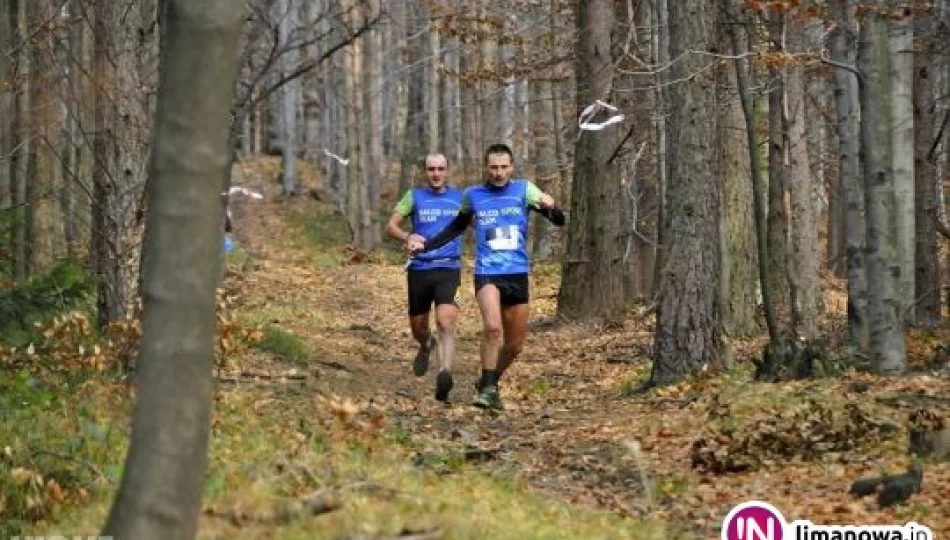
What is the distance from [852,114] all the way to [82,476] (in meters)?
7.42

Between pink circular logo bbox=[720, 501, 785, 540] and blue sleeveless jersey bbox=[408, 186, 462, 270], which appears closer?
pink circular logo bbox=[720, 501, 785, 540]

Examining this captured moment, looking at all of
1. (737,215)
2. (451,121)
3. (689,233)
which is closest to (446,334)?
(689,233)

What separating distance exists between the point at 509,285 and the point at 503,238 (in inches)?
16.0

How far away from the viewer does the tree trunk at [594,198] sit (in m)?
19.0

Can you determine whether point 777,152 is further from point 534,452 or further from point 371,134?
point 371,134

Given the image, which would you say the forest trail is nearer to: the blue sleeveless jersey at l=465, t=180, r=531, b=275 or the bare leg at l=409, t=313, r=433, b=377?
the bare leg at l=409, t=313, r=433, b=377

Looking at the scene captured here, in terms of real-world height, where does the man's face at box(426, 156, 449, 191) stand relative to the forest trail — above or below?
above

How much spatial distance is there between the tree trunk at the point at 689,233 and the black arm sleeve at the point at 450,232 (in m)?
1.85

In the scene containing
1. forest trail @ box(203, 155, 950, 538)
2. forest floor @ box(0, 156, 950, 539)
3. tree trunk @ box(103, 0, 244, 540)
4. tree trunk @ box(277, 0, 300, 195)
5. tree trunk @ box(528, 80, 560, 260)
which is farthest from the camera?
tree trunk @ box(277, 0, 300, 195)

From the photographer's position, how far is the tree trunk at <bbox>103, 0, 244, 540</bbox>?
17.0 ft

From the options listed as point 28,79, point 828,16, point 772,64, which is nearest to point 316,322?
point 28,79

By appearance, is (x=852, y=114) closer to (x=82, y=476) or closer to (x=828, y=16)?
(x=828, y=16)

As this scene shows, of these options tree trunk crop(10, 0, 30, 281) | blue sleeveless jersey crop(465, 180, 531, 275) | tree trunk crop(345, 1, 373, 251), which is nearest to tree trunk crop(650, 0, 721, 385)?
blue sleeveless jersey crop(465, 180, 531, 275)

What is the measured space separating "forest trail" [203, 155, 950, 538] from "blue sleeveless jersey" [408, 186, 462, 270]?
4.02ft
